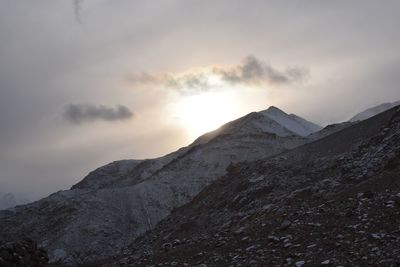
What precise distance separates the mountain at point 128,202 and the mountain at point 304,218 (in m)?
9.05

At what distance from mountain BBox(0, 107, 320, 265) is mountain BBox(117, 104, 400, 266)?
29.7ft

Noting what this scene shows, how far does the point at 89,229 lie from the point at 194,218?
14.7 metres

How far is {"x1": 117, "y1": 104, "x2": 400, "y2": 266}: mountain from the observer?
53.5 ft

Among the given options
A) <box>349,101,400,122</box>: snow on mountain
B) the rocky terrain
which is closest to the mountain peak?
<box>349,101,400,122</box>: snow on mountain

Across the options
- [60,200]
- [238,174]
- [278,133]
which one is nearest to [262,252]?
[238,174]

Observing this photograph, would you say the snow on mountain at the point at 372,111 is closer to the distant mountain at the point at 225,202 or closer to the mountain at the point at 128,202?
the mountain at the point at 128,202

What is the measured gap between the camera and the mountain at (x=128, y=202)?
142ft

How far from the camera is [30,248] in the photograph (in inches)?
750

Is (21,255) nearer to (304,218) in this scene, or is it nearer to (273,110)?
(304,218)

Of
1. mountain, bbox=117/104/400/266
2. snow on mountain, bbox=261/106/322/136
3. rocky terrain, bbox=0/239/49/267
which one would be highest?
snow on mountain, bbox=261/106/322/136

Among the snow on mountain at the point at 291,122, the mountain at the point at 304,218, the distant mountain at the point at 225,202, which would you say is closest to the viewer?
the mountain at the point at 304,218

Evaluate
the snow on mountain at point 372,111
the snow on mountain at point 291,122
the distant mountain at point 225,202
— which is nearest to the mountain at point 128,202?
the distant mountain at point 225,202

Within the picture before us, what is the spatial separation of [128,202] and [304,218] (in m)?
33.1

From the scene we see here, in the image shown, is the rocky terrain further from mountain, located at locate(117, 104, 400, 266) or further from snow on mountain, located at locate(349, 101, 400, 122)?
snow on mountain, located at locate(349, 101, 400, 122)
